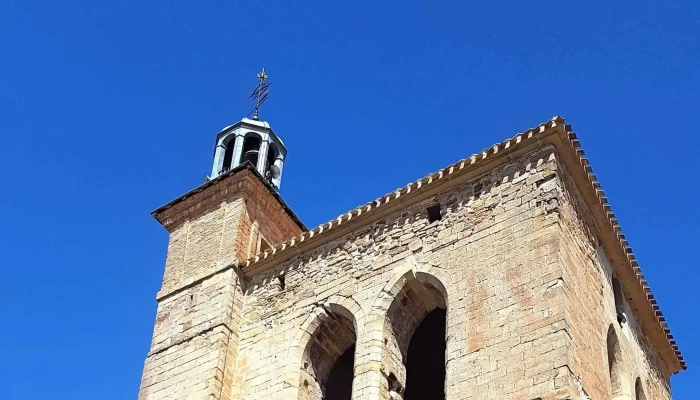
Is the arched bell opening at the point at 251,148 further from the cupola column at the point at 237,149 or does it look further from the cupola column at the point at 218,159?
the cupola column at the point at 218,159

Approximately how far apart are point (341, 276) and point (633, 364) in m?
3.86

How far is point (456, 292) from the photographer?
12000mm

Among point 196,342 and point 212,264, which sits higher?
point 212,264

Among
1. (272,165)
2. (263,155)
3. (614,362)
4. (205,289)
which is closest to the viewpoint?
(614,362)

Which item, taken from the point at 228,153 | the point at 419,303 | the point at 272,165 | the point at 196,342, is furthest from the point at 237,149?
the point at 419,303

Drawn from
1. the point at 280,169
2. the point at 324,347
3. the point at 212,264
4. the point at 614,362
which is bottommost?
the point at 614,362

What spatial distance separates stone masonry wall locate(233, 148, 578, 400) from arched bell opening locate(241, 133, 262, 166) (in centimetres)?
344

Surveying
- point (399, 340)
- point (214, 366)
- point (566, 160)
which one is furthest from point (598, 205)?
point (214, 366)

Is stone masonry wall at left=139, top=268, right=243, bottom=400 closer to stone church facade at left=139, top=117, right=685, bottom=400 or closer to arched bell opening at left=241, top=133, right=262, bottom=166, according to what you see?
stone church facade at left=139, top=117, right=685, bottom=400

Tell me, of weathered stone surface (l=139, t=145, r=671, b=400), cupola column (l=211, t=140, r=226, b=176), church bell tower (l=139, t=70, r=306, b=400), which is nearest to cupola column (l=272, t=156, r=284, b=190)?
church bell tower (l=139, t=70, r=306, b=400)

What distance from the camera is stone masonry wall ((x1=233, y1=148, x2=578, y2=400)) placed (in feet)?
35.8

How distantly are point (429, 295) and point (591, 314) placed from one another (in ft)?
6.41

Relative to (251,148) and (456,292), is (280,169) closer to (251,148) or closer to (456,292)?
(251,148)

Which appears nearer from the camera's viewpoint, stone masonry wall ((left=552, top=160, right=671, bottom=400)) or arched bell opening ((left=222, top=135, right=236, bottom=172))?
stone masonry wall ((left=552, top=160, right=671, bottom=400))
